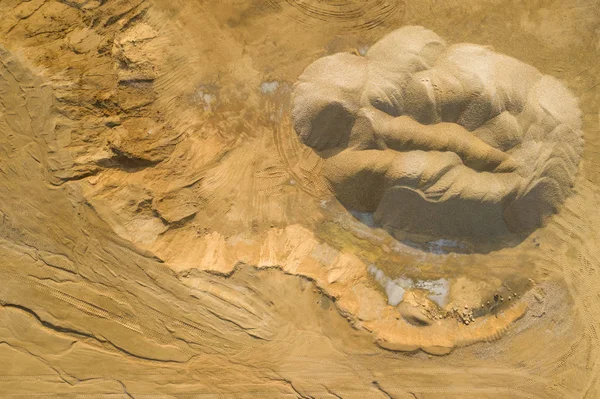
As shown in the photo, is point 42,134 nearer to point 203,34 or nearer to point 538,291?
point 203,34

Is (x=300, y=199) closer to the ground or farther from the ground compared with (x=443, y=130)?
closer to the ground

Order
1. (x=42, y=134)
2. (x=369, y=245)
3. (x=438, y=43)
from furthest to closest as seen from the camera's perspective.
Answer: (x=369, y=245) < (x=438, y=43) < (x=42, y=134)

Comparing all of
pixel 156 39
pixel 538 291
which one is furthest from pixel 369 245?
pixel 156 39

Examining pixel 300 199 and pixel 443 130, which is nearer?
pixel 443 130
